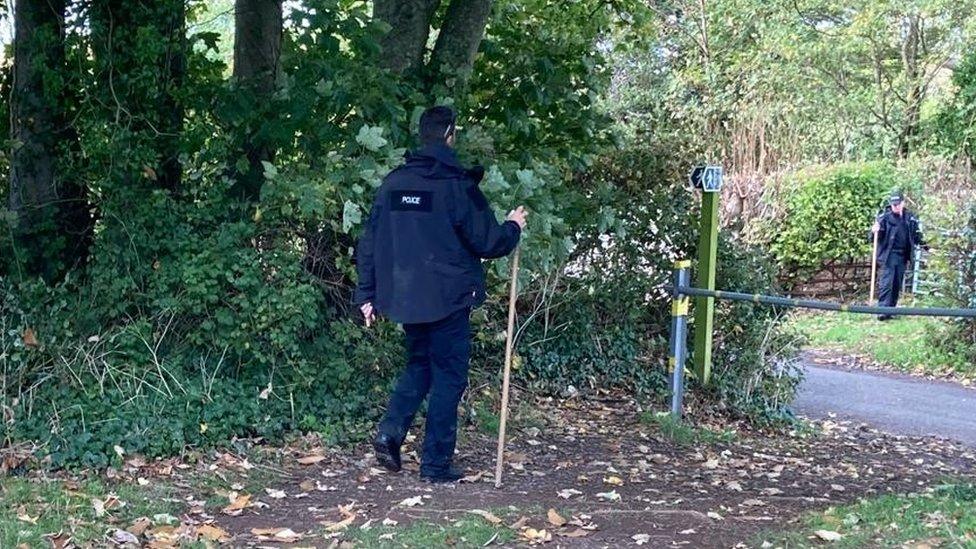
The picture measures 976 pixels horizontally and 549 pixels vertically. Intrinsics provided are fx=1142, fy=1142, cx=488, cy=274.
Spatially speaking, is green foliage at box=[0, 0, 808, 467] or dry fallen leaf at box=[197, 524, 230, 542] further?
green foliage at box=[0, 0, 808, 467]

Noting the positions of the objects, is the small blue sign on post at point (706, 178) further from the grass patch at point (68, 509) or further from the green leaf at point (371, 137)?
the grass patch at point (68, 509)

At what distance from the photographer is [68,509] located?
17.1 feet

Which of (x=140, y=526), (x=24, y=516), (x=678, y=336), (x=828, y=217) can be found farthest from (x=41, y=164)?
(x=828, y=217)

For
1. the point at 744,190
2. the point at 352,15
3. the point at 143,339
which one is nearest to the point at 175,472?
the point at 143,339

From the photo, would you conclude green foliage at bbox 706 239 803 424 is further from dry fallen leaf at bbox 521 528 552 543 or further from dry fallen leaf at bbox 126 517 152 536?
dry fallen leaf at bbox 126 517 152 536

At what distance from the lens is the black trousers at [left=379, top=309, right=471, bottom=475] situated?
5.96 meters

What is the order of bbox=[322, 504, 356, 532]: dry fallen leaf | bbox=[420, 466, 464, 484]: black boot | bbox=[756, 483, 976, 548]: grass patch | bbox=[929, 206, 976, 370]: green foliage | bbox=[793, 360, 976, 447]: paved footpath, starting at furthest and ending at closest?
1. bbox=[929, 206, 976, 370]: green foliage
2. bbox=[793, 360, 976, 447]: paved footpath
3. bbox=[420, 466, 464, 484]: black boot
4. bbox=[322, 504, 356, 532]: dry fallen leaf
5. bbox=[756, 483, 976, 548]: grass patch

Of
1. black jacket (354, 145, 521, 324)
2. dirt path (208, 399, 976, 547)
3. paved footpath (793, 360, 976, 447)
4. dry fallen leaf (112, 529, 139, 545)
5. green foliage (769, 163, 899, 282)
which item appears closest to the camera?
dry fallen leaf (112, 529, 139, 545)

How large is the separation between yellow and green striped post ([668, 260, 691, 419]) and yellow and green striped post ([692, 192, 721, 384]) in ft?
0.79

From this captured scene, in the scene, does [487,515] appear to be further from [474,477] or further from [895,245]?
[895,245]

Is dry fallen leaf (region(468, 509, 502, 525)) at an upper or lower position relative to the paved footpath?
upper

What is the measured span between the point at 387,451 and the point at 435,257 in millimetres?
1124

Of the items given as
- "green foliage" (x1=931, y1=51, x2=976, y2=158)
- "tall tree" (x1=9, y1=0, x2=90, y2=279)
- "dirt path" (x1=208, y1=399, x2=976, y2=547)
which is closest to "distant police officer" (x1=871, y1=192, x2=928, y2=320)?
"green foliage" (x1=931, y1=51, x2=976, y2=158)

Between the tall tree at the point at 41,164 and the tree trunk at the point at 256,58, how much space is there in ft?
3.64
